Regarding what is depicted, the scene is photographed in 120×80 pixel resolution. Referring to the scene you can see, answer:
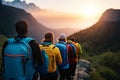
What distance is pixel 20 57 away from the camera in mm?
5352

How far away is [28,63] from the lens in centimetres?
541

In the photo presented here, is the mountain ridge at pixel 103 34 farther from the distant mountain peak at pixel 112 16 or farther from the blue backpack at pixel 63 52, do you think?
the blue backpack at pixel 63 52

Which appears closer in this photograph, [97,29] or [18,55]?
[18,55]

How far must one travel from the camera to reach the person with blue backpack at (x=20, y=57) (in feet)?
17.6

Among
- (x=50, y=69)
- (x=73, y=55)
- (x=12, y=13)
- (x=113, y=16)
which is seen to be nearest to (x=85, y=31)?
(x=113, y=16)

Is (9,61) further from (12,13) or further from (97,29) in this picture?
(12,13)

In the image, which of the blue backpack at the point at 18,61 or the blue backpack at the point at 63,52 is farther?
the blue backpack at the point at 63,52

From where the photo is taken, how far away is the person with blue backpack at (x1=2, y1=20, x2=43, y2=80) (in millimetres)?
5355

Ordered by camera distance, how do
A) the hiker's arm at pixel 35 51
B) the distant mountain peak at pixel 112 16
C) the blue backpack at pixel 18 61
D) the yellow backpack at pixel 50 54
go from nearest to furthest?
the blue backpack at pixel 18 61
the hiker's arm at pixel 35 51
the yellow backpack at pixel 50 54
the distant mountain peak at pixel 112 16

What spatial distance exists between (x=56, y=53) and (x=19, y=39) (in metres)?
2.42

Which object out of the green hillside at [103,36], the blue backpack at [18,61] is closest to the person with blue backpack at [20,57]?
the blue backpack at [18,61]

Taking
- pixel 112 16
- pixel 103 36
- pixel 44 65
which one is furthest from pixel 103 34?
pixel 44 65

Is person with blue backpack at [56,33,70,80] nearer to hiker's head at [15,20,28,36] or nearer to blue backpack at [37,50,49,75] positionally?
blue backpack at [37,50,49,75]

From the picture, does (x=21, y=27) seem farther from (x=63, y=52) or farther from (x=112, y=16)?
(x=112, y=16)
